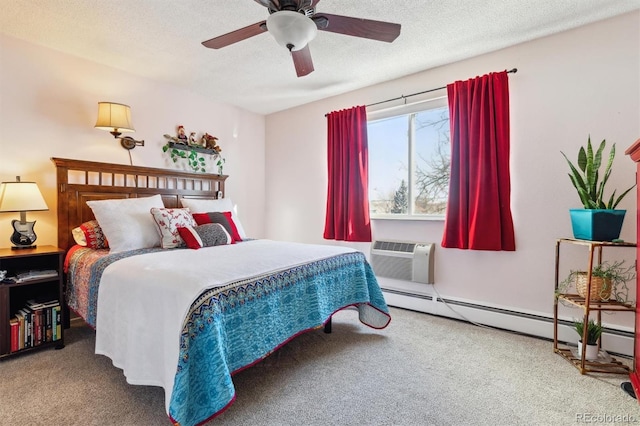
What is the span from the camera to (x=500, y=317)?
8.93 feet

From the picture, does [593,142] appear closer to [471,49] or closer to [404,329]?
[471,49]

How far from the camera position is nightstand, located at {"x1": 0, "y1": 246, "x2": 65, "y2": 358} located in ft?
6.87

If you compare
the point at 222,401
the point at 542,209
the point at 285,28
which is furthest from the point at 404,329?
the point at 285,28

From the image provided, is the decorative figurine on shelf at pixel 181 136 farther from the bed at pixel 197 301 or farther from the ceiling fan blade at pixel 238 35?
the ceiling fan blade at pixel 238 35

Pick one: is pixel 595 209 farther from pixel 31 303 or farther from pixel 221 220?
pixel 31 303

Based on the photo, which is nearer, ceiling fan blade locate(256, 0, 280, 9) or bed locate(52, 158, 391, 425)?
bed locate(52, 158, 391, 425)

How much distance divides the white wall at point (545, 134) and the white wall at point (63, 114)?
261cm

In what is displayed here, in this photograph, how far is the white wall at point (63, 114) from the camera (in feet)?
8.24

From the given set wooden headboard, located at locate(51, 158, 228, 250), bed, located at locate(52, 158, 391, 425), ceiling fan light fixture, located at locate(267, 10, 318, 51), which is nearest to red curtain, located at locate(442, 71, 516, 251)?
bed, located at locate(52, 158, 391, 425)

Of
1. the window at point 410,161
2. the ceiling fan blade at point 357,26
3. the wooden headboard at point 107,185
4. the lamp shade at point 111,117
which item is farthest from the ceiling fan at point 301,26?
the wooden headboard at point 107,185

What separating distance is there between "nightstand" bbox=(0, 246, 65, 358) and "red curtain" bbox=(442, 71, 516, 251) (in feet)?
10.7

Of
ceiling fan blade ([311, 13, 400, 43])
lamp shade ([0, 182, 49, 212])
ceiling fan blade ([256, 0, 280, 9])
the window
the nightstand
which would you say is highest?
ceiling fan blade ([256, 0, 280, 9])

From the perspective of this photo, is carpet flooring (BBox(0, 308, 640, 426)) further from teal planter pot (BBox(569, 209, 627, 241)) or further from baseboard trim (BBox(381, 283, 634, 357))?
teal planter pot (BBox(569, 209, 627, 241))

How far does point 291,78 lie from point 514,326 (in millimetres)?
3193
